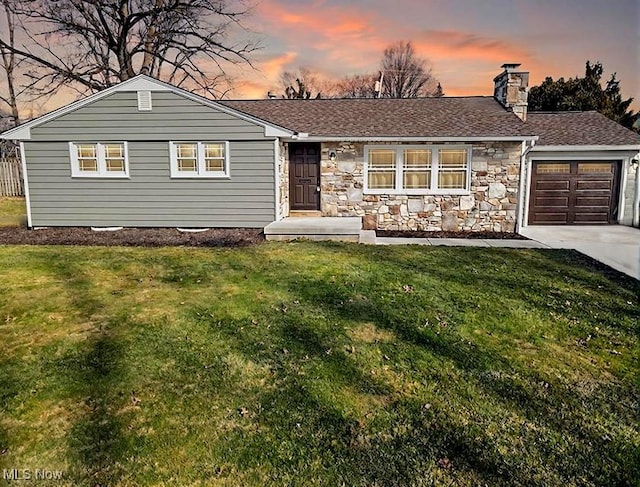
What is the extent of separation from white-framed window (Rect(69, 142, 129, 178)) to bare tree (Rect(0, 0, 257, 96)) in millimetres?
11254

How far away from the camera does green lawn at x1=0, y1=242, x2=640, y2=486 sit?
2.72 metres

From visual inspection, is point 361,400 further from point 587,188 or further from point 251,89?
point 251,89

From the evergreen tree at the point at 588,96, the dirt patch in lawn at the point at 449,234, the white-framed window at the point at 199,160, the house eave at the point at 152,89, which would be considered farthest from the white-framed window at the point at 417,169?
the evergreen tree at the point at 588,96

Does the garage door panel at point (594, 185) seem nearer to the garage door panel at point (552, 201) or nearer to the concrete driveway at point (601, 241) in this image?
the garage door panel at point (552, 201)

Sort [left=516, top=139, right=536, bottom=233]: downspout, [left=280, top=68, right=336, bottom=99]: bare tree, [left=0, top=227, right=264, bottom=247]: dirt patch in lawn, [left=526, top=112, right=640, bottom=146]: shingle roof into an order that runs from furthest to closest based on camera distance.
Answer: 1. [left=280, top=68, right=336, bottom=99]: bare tree
2. [left=526, top=112, right=640, bottom=146]: shingle roof
3. [left=516, top=139, right=536, bottom=233]: downspout
4. [left=0, top=227, right=264, bottom=247]: dirt patch in lawn

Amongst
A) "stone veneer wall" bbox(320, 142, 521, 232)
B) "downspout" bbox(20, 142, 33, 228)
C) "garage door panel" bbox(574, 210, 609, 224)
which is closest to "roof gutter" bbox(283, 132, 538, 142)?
"stone veneer wall" bbox(320, 142, 521, 232)

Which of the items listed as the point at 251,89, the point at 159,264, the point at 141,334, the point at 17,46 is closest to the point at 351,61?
the point at 251,89

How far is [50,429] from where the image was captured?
9.84ft

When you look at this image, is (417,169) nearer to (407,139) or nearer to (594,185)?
(407,139)

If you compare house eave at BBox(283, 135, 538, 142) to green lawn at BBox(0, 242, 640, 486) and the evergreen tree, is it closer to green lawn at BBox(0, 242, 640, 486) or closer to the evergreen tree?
green lawn at BBox(0, 242, 640, 486)

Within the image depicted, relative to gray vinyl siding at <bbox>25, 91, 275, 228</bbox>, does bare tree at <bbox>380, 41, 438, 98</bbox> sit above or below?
above

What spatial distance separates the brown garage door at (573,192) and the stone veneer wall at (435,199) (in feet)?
4.33

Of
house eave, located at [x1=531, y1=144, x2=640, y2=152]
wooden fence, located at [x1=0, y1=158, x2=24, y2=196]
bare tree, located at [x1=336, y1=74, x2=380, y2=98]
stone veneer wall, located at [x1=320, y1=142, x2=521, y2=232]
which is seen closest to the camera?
stone veneer wall, located at [x1=320, y1=142, x2=521, y2=232]

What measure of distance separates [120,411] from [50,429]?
1.44 ft
